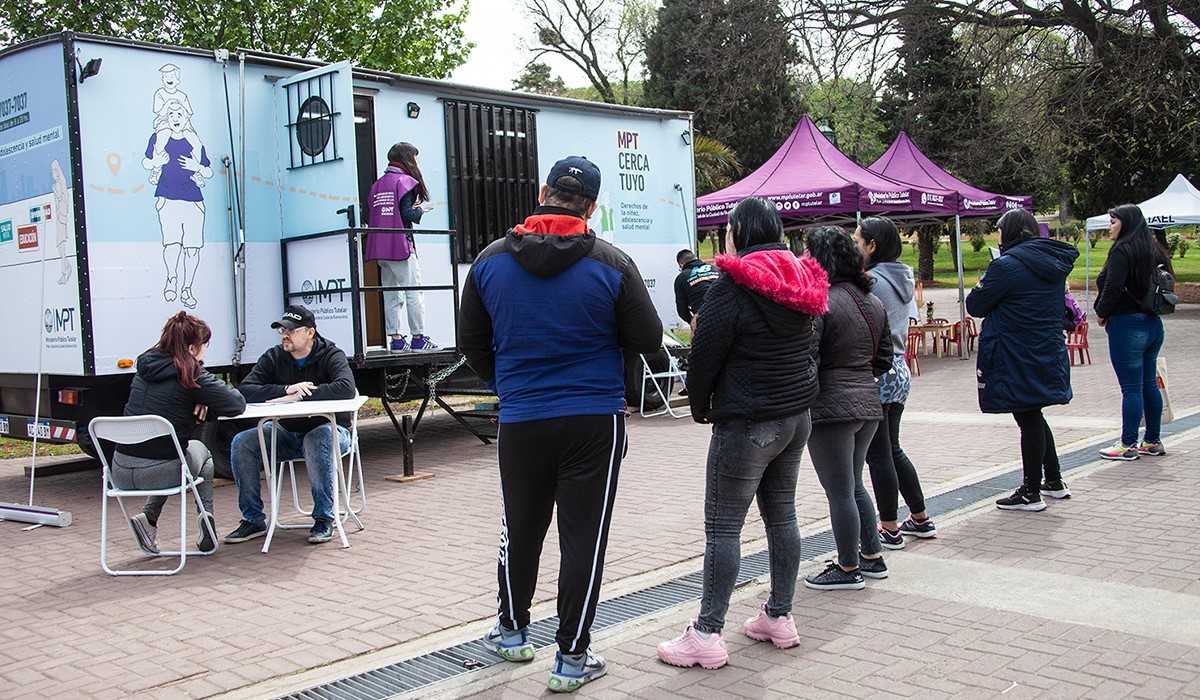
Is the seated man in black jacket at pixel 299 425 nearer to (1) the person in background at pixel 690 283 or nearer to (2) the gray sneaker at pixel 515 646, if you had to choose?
(2) the gray sneaker at pixel 515 646

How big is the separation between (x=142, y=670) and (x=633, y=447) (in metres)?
5.90

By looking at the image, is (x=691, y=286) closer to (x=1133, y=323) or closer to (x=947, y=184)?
(x=1133, y=323)

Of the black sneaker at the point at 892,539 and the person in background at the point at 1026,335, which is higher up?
the person in background at the point at 1026,335

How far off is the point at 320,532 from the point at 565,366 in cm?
324

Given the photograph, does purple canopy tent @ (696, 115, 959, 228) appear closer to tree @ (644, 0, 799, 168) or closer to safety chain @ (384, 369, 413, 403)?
safety chain @ (384, 369, 413, 403)

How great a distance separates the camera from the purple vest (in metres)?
8.80

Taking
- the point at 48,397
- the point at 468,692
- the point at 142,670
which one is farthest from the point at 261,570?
the point at 48,397

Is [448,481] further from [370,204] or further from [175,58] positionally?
[175,58]

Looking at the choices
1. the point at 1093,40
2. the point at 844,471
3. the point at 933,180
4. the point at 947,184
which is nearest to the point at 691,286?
the point at 844,471

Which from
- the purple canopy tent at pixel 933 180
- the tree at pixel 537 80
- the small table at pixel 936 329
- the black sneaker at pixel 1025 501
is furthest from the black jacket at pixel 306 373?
the tree at pixel 537 80

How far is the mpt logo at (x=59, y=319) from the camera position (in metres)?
8.01

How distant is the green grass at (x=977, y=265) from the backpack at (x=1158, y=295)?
2336 cm

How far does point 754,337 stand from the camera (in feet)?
13.4

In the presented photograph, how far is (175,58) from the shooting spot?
27.3 ft
